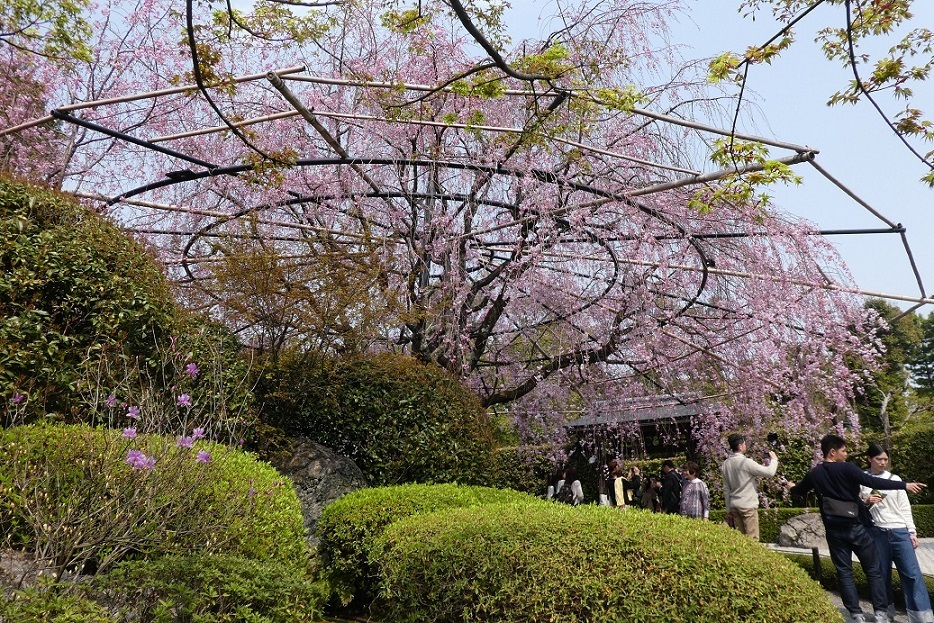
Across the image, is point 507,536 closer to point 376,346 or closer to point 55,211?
point 55,211

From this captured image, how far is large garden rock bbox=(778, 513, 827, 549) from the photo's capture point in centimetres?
1023

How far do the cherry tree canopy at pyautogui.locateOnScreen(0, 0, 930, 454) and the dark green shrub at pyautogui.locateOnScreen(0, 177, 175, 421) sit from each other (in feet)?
3.76

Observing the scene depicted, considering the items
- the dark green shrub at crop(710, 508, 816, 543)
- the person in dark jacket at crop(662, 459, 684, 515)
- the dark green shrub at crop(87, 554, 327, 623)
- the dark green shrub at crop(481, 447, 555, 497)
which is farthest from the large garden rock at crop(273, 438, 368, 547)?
the dark green shrub at crop(710, 508, 816, 543)

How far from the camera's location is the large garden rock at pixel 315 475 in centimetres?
593

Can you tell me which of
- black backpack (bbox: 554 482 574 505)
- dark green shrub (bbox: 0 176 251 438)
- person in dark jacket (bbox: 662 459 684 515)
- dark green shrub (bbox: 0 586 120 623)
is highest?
dark green shrub (bbox: 0 176 251 438)

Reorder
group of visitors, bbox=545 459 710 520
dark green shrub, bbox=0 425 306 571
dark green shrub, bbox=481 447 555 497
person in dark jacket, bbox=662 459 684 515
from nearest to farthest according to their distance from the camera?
dark green shrub, bbox=0 425 306 571
dark green shrub, bbox=481 447 555 497
group of visitors, bbox=545 459 710 520
person in dark jacket, bbox=662 459 684 515

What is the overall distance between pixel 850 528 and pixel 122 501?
16.2 feet

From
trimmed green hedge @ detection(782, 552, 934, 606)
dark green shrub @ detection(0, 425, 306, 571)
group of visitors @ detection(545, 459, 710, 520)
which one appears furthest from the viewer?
group of visitors @ detection(545, 459, 710, 520)

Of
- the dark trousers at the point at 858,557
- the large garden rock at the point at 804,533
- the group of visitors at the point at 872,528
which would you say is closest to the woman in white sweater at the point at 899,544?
the group of visitors at the point at 872,528

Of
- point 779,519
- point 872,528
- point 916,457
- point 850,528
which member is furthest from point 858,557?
point 916,457

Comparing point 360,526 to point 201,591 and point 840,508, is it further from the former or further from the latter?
point 840,508

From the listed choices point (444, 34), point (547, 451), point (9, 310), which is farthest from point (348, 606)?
point (547, 451)

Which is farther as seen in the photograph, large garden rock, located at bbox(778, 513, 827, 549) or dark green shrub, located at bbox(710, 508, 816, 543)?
dark green shrub, located at bbox(710, 508, 816, 543)

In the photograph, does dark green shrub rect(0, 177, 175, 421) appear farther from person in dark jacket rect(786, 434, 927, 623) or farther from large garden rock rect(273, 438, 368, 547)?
person in dark jacket rect(786, 434, 927, 623)
